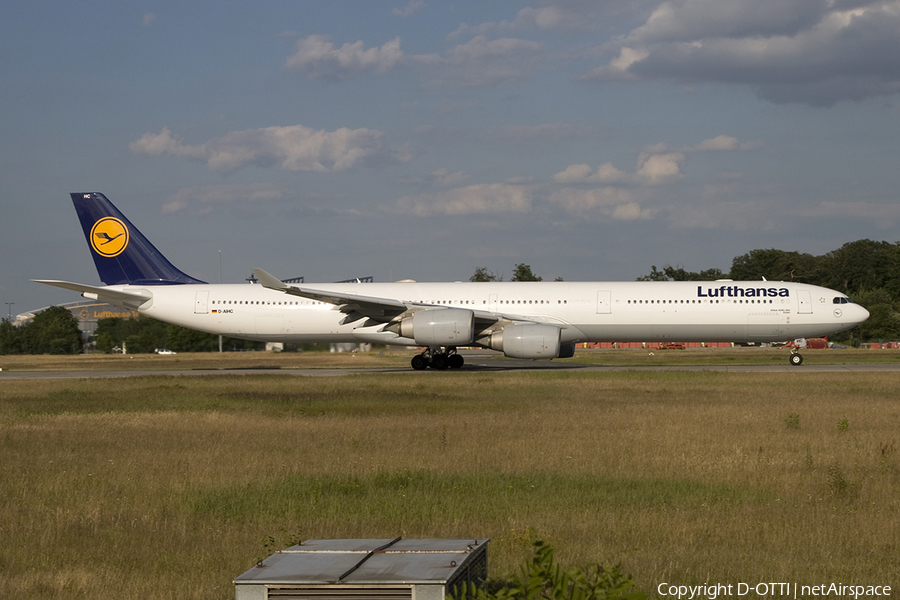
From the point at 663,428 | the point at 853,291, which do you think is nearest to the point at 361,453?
the point at 663,428

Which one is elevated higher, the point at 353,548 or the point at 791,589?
the point at 353,548

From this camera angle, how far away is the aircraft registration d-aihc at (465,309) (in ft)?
98.8

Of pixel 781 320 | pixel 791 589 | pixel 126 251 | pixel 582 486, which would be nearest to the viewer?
pixel 791 589

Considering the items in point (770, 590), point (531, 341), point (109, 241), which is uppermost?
point (109, 241)

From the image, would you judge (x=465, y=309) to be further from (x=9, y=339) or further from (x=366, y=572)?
(x=9, y=339)

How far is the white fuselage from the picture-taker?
102 ft

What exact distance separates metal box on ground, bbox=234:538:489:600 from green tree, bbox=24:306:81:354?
294 feet

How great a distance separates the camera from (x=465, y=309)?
103 ft

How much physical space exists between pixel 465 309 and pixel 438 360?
237 centimetres

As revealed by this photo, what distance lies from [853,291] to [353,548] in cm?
10899

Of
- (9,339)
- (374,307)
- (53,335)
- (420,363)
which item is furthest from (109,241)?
(9,339)

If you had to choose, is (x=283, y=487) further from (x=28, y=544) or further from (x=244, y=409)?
(x=244, y=409)

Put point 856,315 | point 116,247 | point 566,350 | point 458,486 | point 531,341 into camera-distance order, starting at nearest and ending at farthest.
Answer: point 458,486, point 531,341, point 856,315, point 566,350, point 116,247

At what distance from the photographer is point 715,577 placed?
627cm
